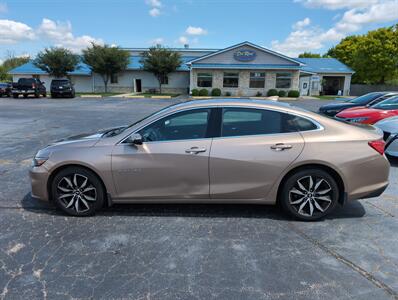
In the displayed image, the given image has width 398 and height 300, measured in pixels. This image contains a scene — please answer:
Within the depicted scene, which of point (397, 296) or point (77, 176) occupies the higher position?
point (77, 176)

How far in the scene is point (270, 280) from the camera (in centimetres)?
270

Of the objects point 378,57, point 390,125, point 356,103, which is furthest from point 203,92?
point 390,125

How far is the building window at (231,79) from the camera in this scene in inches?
1377

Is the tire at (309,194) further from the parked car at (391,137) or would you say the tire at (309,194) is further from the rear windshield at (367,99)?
the rear windshield at (367,99)

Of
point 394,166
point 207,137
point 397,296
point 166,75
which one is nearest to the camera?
point 397,296

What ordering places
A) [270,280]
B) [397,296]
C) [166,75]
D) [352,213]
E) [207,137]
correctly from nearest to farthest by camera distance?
[397,296] < [270,280] < [207,137] < [352,213] < [166,75]

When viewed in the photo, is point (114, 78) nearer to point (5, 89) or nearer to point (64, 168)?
point (5, 89)

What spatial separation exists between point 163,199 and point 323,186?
2.10 meters

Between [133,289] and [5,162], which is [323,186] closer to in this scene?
[133,289]

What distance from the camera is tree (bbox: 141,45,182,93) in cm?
3675

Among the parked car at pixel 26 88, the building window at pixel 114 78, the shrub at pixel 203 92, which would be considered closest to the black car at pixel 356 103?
the shrub at pixel 203 92

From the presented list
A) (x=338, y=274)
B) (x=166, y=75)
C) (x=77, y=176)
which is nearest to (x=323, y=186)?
(x=338, y=274)

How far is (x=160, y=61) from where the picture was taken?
36.7 meters

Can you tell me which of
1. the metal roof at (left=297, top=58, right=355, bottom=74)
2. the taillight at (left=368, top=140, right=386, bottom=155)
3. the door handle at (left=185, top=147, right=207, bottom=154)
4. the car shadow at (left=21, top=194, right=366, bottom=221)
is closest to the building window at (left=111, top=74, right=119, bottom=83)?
the metal roof at (left=297, top=58, right=355, bottom=74)
